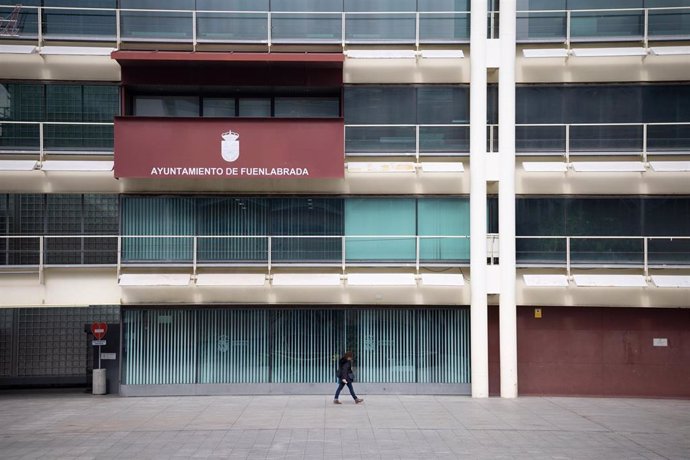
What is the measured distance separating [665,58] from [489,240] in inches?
286

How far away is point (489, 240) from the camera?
2544 cm

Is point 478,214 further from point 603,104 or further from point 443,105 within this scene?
point 603,104

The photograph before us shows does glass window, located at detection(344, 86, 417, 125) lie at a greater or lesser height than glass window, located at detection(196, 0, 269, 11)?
lesser

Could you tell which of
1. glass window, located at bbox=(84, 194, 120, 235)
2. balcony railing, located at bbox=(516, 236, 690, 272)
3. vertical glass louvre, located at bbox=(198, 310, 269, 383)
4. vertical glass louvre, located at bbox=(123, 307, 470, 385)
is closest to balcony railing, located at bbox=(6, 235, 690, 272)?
balcony railing, located at bbox=(516, 236, 690, 272)

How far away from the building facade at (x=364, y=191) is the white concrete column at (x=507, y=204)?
0.06 meters

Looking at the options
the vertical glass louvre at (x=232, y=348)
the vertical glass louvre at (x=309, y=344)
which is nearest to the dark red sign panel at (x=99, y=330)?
the vertical glass louvre at (x=309, y=344)

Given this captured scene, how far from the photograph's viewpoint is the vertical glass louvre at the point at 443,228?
2577cm

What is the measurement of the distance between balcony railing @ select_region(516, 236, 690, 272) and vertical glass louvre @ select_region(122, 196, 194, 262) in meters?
9.77

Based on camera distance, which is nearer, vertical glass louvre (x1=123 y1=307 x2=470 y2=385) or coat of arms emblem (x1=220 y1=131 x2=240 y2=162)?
coat of arms emblem (x1=220 y1=131 x2=240 y2=162)

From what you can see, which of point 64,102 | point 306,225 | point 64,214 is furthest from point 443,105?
point 64,214

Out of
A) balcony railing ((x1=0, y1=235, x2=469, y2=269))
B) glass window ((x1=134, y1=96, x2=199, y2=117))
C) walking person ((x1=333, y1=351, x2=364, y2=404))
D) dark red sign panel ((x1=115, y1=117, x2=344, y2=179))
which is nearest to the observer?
walking person ((x1=333, y1=351, x2=364, y2=404))

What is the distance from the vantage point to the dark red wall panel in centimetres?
2530

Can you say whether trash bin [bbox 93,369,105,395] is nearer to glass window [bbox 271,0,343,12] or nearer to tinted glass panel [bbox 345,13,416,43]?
glass window [bbox 271,0,343,12]

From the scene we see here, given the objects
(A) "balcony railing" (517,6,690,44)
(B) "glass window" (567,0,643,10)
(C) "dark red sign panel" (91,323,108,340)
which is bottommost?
(C) "dark red sign panel" (91,323,108,340)
